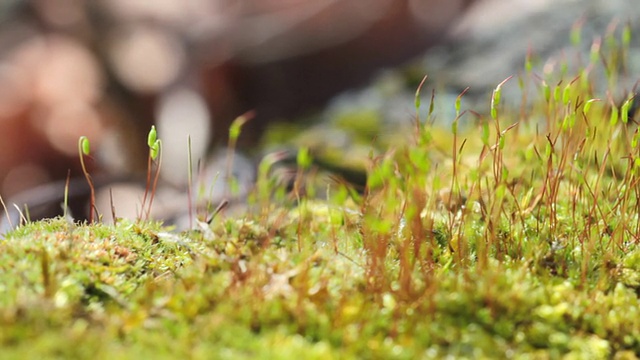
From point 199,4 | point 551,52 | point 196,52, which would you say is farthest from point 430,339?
point 199,4

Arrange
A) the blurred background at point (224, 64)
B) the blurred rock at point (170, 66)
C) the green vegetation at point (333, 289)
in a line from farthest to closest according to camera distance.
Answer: the blurred rock at point (170, 66), the blurred background at point (224, 64), the green vegetation at point (333, 289)

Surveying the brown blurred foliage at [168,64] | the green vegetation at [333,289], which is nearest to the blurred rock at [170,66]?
the brown blurred foliage at [168,64]

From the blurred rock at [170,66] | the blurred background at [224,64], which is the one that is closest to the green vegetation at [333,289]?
the blurred background at [224,64]

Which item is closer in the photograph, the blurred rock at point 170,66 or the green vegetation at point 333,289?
the green vegetation at point 333,289

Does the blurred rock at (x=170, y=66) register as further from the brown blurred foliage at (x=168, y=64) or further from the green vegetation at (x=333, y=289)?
the green vegetation at (x=333, y=289)

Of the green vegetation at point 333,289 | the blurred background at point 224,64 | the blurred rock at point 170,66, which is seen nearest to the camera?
the green vegetation at point 333,289

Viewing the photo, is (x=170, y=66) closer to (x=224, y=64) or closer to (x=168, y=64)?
(x=168, y=64)

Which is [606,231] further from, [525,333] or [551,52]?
[551,52]
